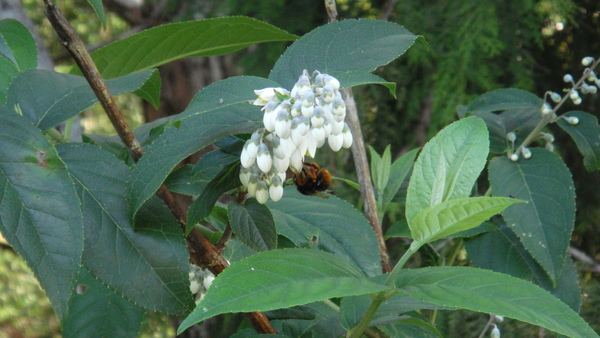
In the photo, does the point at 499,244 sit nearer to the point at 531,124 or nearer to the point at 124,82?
the point at 531,124

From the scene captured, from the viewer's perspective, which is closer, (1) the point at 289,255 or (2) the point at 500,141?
(1) the point at 289,255

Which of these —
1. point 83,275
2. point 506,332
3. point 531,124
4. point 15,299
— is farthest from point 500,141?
point 15,299

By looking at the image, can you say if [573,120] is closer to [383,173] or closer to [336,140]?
[383,173]

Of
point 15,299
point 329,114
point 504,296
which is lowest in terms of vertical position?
point 15,299

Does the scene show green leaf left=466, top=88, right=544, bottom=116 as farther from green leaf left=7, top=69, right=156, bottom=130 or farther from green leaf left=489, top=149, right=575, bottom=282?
green leaf left=7, top=69, right=156, bottom=130

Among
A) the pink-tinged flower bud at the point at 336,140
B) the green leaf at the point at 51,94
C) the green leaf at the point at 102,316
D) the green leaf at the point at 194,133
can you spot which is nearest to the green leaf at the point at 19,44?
the green leaf at the point at 51,94

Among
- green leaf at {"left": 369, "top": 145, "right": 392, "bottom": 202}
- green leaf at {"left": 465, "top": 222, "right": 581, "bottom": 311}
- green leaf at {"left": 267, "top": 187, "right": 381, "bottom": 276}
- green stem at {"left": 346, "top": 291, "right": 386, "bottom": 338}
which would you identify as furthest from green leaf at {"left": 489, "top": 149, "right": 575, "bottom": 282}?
green stem at {"left": 346, "top": 291, "right": 386, "bottom": 338}

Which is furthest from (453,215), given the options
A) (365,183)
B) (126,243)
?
(365,183)
